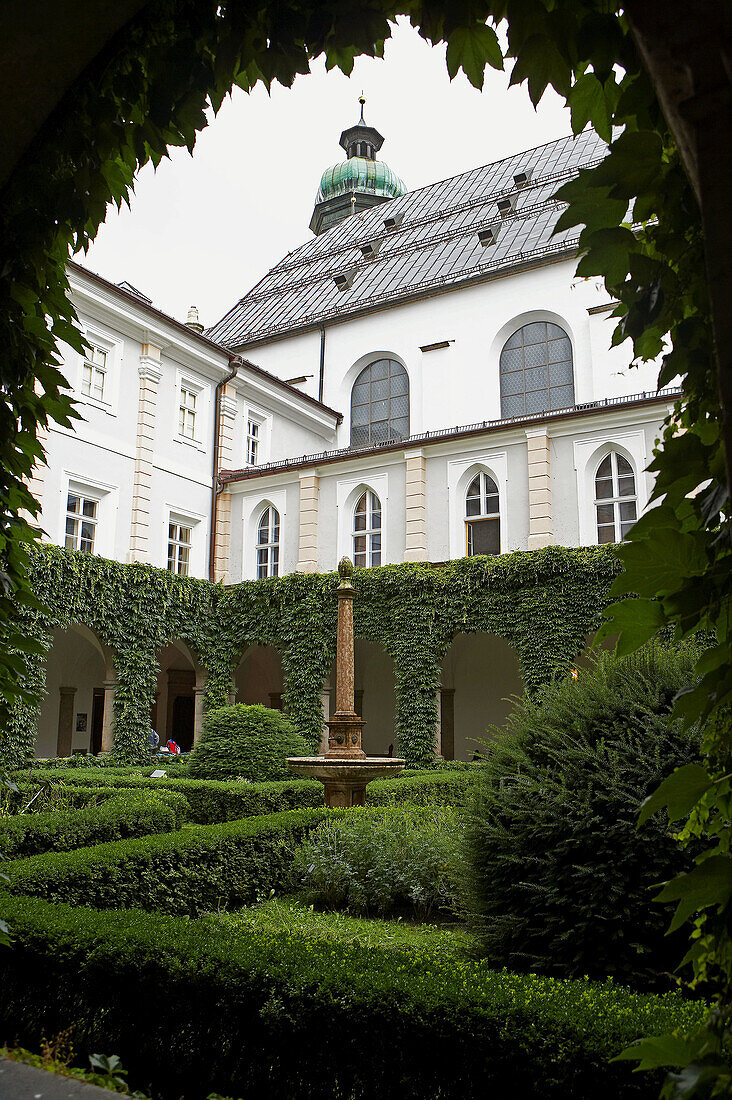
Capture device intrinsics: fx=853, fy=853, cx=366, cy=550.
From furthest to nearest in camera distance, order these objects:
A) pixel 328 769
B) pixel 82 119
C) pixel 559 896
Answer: pixel 328 769
pixel 559 896
pixel 82 119

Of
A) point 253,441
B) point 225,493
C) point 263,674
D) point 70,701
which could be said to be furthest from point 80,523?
point 263,674

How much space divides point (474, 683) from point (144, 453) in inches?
432

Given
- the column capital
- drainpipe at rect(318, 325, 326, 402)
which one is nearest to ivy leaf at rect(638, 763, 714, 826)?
the column capital

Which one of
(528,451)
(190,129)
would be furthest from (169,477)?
(190,129)

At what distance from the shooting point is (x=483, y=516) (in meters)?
20.3

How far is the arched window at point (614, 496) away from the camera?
61.4 ft

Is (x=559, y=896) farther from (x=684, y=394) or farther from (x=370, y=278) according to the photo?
(x=370, y=278)

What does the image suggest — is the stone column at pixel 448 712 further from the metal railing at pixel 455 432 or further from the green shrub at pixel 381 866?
the green shrub at pixel 381 866

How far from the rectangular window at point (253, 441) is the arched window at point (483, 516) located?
792cm

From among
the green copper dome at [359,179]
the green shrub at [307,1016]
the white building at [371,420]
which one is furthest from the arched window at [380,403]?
the green shrub at [307,1016]

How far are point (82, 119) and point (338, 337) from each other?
2789 centimetres

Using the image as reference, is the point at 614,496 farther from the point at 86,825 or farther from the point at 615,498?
the point at 86,825

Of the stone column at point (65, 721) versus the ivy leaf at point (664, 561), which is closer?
the ivy leaf at point (664, 561)

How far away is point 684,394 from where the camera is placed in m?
1.73
